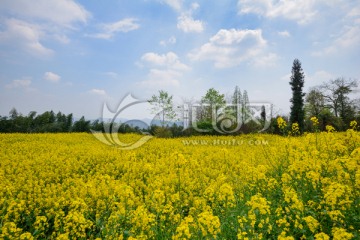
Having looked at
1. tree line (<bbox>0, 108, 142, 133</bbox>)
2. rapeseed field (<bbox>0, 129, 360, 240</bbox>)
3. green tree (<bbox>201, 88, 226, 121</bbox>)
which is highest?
green tree (<bbox>201, 88, 226, 121</bbox>)

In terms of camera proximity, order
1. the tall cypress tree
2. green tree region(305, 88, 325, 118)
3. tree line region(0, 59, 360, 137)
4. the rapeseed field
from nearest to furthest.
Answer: the rapeseed field
tree line region(0, 59, 360, 137)
the tall cypress tree
green tree region(305, 88, 325, 118)

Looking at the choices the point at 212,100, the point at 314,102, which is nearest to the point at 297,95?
the point at 212,100

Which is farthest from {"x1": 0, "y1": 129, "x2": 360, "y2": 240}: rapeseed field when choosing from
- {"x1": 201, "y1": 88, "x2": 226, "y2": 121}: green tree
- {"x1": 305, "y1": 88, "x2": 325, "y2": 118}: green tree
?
{"x1": 305, "y1": 88, "x2": 325, "y2": 118}: green tree

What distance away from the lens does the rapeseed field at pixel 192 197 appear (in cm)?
331

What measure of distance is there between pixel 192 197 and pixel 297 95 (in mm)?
30826

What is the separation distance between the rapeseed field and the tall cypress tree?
24.2 m

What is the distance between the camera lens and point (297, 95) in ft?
108

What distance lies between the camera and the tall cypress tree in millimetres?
31922

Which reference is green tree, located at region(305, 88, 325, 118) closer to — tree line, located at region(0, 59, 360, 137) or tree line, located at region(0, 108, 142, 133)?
tree line, located at region(0, 59, 360, 137)

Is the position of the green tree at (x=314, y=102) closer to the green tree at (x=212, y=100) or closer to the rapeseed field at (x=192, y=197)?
the green tree at (x=212, y=100)

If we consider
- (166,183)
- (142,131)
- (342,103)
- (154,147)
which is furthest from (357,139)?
(342,103)

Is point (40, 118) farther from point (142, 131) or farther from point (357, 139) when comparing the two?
point (357, 139)

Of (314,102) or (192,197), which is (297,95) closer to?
(314,102)

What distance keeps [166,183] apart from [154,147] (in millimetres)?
6617
